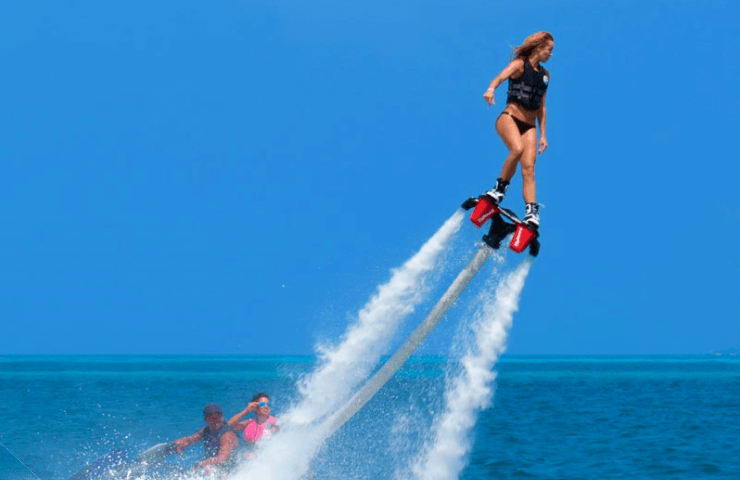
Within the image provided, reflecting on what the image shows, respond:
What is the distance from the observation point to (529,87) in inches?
474

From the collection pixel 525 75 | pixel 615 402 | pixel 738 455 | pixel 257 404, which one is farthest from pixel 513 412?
pixel 525 75

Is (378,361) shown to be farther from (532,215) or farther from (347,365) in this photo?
(532,215)

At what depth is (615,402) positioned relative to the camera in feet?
206

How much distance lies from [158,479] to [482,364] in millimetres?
7271

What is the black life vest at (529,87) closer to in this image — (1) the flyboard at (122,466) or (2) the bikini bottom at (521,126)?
(2) the bikini bottom at (521,126)

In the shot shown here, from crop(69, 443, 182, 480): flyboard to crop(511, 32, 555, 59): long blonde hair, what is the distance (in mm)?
10498

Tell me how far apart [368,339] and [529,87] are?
4.75 m

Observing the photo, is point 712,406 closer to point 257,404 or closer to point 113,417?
point 113,417

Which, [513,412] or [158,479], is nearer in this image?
[158,479]

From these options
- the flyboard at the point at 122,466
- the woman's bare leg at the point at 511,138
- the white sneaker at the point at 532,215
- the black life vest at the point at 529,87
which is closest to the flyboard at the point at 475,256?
the white sneaker at the point at 532,215

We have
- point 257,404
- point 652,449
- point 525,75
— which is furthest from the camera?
point 652,449

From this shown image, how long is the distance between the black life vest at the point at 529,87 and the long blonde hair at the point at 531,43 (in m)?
0.09

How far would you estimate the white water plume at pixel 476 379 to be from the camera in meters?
13.8

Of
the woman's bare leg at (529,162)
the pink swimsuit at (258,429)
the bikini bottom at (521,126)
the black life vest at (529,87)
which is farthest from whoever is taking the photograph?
the pink swimsuit at (258,429)
